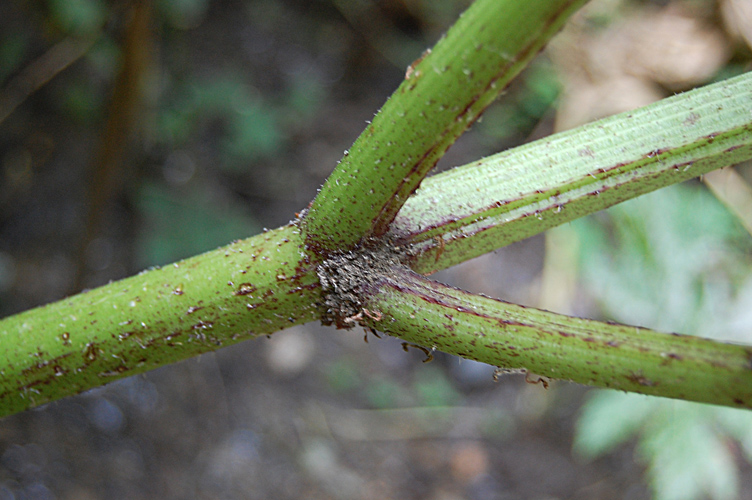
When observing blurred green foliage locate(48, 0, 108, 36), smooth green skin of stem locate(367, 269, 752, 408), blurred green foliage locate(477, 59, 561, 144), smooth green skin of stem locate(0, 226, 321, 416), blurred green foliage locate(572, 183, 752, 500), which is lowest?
smooth green skin of stem locate(367, 269, 752, 408)

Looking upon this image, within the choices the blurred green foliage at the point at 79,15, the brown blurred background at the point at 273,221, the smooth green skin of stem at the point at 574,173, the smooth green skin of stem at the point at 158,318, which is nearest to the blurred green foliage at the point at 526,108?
the brown blurred background at the point at 273,221

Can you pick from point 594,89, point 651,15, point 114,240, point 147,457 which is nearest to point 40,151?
point 114,240

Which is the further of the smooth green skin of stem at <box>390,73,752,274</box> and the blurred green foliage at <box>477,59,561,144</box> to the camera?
the blurred green foliage at <box>477,59,561,144</box>

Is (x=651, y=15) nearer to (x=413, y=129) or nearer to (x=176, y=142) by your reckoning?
(x=176, y=142)

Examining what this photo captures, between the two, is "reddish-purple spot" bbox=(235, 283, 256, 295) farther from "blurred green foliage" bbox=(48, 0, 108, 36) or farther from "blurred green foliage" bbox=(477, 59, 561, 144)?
"blurred green foliage" bbox=(477, 59, 561, 144)

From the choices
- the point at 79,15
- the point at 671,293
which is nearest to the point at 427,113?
the point at 79,15

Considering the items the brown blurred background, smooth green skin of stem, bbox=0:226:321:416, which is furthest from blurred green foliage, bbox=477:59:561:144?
smooth green skin of stem, bbox=0:226:321:416
